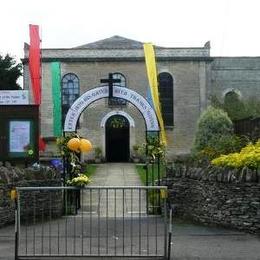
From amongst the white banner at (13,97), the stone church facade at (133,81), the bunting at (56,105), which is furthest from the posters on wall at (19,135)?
the stone church facade at (133,81)

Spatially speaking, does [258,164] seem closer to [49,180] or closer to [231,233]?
[231,233]

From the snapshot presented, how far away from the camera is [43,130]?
48.9 m

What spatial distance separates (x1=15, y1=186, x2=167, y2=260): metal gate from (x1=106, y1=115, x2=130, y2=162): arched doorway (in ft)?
105

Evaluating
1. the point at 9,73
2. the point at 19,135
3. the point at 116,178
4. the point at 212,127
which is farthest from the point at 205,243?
the point at 9,73

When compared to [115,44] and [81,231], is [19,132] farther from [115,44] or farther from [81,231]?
[115,44]

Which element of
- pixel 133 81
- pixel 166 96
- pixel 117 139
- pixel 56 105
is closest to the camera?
pixel 56 105

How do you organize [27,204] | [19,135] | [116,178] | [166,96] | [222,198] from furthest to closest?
[166,96]
[116,178]
[19,135]
[27,204]
[222,198]

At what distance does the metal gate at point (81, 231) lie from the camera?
10.6 m

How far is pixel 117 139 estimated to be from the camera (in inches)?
1948

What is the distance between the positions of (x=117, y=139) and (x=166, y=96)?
5187 mm

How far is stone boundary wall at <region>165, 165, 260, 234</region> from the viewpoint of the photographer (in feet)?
42.9

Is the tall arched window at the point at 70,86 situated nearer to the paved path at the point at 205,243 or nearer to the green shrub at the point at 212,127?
the green shrub at the point at 212,127

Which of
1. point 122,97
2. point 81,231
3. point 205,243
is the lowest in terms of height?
point 205,243

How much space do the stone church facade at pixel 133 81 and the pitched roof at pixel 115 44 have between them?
17 cm
